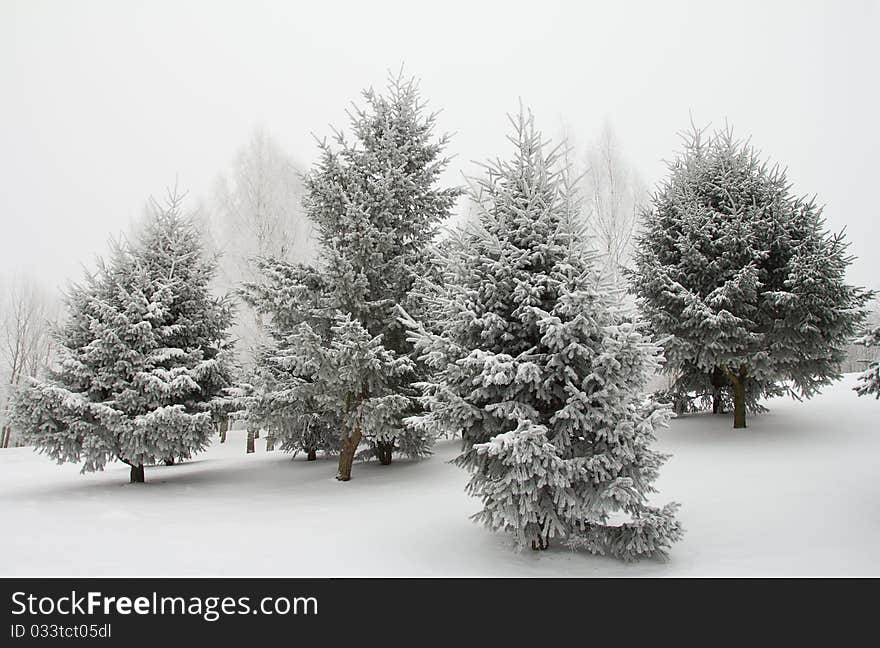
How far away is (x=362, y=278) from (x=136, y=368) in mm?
4671

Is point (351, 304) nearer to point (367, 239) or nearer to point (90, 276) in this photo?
point (367, 239)

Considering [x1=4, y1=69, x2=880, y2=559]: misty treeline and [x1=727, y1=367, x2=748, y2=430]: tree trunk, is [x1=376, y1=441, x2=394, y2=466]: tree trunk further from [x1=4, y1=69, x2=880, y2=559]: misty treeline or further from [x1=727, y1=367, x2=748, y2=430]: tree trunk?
[x1=727, y1=367, x2=748, y2=430]: tree trunk

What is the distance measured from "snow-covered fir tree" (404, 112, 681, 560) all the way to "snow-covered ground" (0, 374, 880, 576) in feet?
1.87

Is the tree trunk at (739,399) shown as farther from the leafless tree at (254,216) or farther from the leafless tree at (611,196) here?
the leafless tree at (254,216)

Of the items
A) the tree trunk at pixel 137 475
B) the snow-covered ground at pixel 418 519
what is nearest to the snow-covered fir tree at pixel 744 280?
the snow-covered ground at pixel 418 519

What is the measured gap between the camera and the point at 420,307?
9.72 meters

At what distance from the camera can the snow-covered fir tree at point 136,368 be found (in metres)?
9.42

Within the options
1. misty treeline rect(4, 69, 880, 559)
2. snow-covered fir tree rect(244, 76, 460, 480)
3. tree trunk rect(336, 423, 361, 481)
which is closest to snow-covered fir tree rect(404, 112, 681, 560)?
misty treeline rect(4, 69, 880, 559)

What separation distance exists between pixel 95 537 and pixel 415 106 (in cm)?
939

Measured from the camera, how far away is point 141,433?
9.45 metres

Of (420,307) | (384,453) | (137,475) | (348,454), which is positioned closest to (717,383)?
(420,307)

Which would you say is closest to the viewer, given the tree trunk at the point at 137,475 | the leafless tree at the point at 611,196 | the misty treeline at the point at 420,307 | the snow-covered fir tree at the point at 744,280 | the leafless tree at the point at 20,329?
the misty treeline at the point at 420,307

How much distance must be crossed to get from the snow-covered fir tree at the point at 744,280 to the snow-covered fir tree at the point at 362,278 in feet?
17.5
